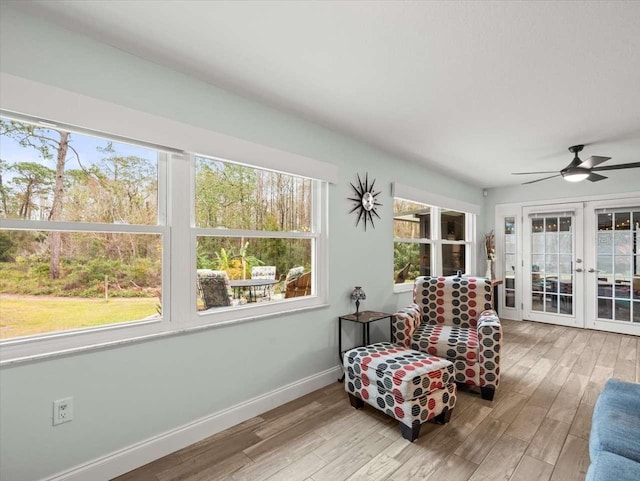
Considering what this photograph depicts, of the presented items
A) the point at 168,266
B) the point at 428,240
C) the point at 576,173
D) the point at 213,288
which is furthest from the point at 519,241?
the point at 168,266

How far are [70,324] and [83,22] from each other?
1.54 m

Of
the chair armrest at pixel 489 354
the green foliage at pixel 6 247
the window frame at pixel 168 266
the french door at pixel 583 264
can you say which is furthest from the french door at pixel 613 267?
the green foliage at pixel 6 247

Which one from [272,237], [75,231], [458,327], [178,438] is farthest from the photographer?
[458,327]

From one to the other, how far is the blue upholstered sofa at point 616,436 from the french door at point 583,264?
12.3ft

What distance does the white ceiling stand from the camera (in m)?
1.54

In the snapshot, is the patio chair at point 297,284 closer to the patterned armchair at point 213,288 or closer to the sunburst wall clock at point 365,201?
the patterned armchair at point 213,288

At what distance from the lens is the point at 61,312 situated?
1.74m

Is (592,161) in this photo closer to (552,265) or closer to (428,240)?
(428,240)

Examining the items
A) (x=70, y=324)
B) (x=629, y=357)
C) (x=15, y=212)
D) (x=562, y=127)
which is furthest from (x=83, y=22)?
(x=629, y=357)

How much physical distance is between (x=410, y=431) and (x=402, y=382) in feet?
1.03

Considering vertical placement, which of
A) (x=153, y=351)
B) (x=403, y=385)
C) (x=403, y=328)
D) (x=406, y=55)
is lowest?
(x=403, y=385)

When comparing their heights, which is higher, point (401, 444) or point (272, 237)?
point (272, 237)

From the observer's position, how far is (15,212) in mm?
1616

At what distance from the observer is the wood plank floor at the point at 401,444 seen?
181 centimetres
